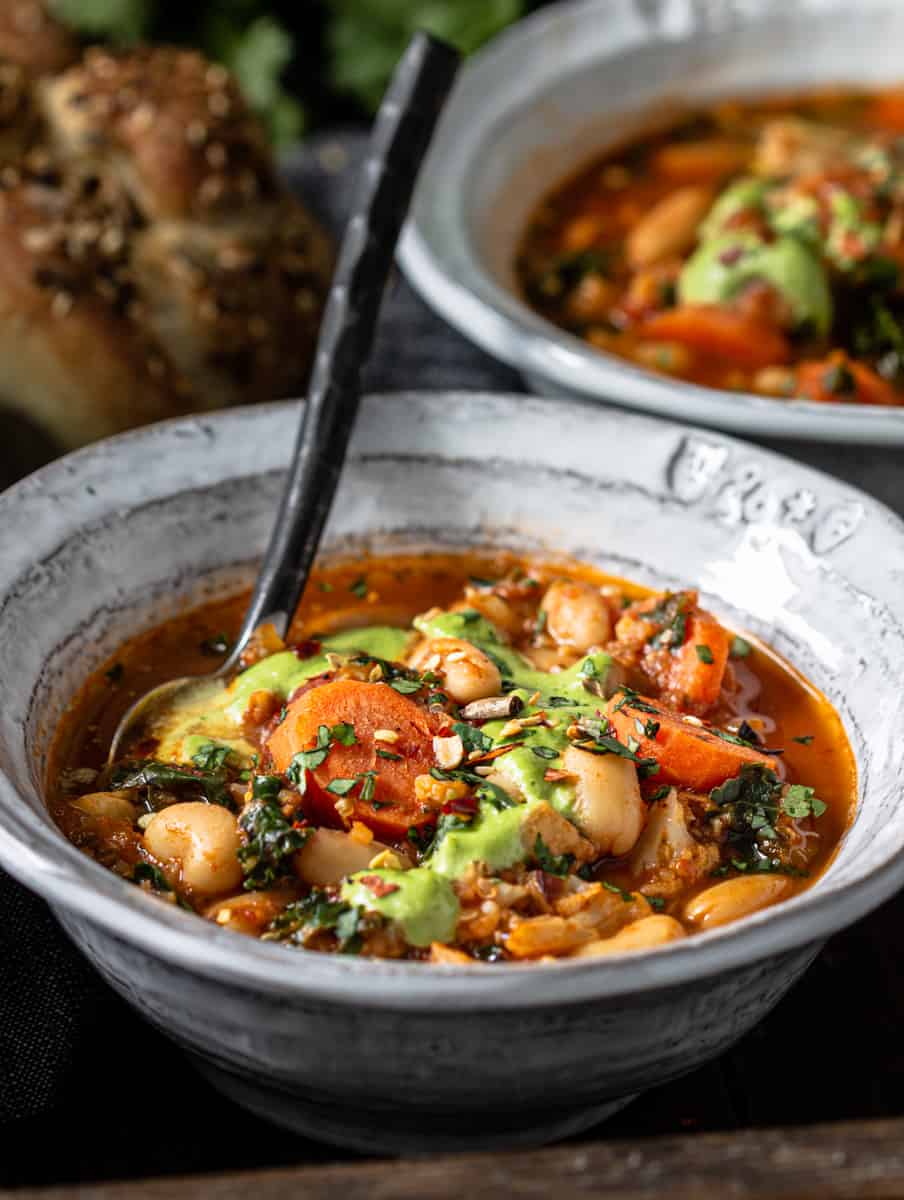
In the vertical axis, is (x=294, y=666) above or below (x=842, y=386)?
above

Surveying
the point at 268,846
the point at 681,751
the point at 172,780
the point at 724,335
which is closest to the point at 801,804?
the point at 681,751

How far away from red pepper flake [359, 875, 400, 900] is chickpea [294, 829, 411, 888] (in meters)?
0.06

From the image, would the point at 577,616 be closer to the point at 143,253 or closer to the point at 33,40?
the point at 143,253

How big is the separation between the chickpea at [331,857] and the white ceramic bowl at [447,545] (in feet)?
0.65

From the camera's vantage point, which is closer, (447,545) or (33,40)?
(447,545)

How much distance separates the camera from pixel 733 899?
1556 millimetres

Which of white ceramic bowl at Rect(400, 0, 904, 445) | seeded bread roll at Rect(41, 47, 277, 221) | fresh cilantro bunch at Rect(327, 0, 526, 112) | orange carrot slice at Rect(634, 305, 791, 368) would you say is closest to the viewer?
white ceramic bowl at Rect(400, 0, 904, 445)

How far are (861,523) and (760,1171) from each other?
3.05 ft

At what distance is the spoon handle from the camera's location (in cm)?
202

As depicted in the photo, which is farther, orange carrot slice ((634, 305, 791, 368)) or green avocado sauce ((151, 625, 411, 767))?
orange carrot slice ((634, 305, 791, 368))

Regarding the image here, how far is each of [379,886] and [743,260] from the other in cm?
181

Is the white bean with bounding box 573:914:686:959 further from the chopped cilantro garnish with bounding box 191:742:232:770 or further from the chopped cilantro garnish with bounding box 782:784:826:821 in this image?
the chopped cilantro garnish with bounding box 191:742:232:770

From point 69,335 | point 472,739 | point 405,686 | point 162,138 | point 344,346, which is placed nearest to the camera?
point 472,739

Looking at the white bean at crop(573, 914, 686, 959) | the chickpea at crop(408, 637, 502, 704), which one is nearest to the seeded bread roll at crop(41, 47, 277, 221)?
the chickpea at crop(408, 637, 502, 704)
